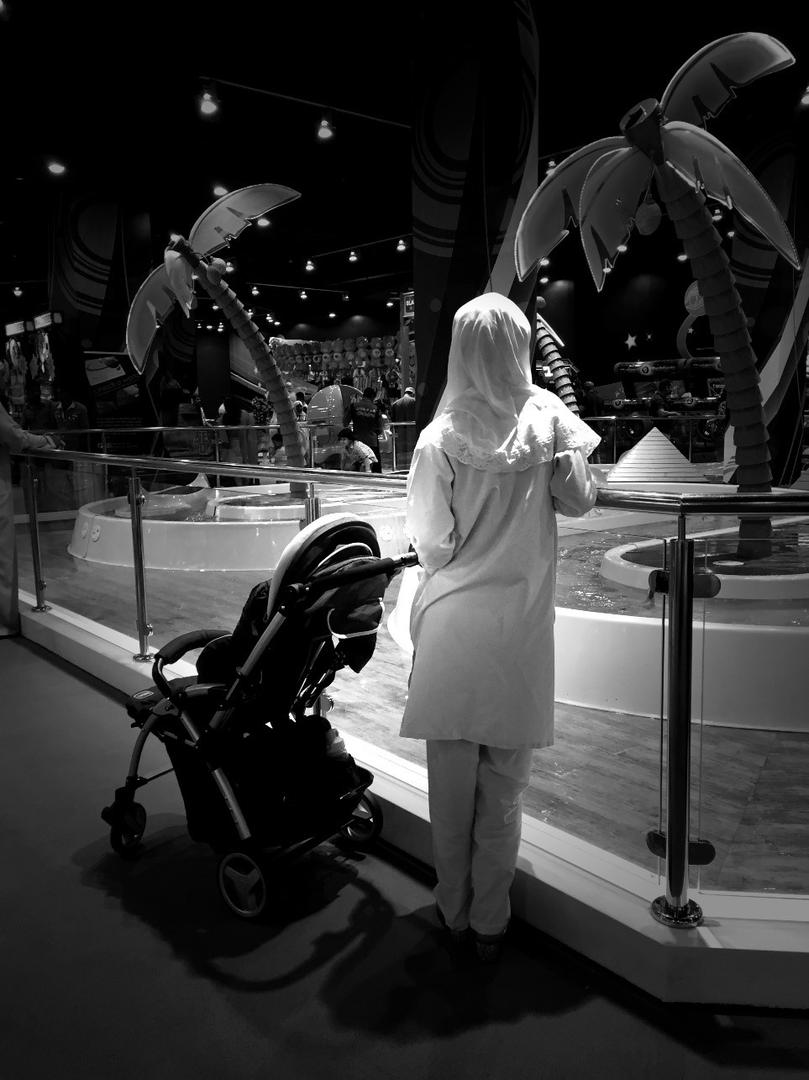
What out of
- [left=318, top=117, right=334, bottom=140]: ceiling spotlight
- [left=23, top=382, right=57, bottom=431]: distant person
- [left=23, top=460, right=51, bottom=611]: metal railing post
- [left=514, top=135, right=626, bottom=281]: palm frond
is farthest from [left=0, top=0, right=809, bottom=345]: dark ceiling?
[left=23, top=460, right=51, bottom=611]: metal railing post

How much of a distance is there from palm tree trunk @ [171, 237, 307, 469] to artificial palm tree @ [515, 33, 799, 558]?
124 inches

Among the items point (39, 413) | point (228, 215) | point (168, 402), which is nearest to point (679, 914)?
point (228, 215)

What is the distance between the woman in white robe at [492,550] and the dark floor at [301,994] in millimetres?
288

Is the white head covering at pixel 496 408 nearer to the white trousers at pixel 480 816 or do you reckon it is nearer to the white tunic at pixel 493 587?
the white tunic at pixel 493 587

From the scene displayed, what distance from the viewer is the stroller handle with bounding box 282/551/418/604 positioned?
2221 millimetres

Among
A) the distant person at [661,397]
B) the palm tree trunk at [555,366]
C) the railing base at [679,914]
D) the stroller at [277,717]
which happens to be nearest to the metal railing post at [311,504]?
the stroller at [277,717]

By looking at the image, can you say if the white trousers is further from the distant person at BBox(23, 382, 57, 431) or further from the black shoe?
the distant person at BBox(23, 382, 57, 431)

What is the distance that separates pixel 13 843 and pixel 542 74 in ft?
26.4

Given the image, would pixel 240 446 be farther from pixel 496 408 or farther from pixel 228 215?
pixel 496 408

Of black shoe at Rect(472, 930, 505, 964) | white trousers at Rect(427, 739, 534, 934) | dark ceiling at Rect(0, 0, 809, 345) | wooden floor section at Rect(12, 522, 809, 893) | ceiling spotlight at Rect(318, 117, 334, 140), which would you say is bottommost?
black shoe at Rect(472, 930, 505, 964)

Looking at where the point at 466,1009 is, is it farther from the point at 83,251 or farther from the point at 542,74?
the point at 83,251

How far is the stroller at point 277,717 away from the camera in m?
2.33

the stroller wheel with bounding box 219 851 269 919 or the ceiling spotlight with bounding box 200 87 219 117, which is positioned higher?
the ceiling spotlight with bounding box 200 87 219 117

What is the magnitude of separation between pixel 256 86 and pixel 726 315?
18.5 ft
